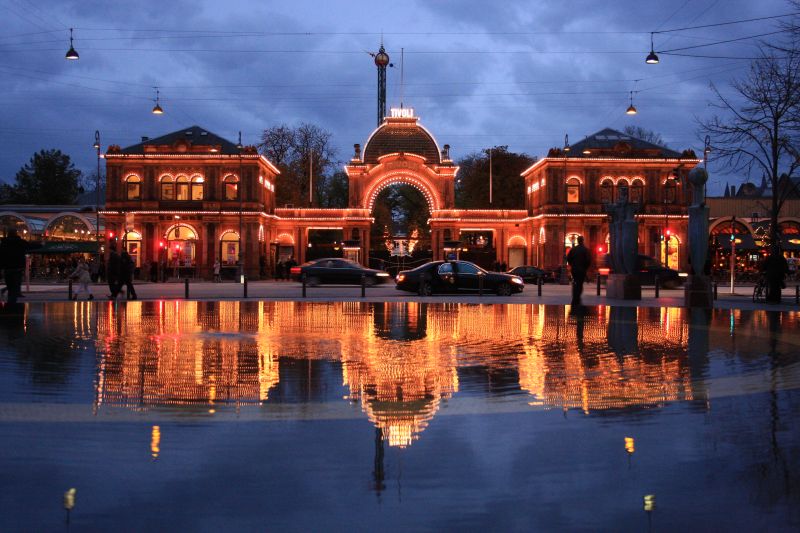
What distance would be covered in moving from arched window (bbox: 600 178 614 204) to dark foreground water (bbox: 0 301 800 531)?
54985 millimetres

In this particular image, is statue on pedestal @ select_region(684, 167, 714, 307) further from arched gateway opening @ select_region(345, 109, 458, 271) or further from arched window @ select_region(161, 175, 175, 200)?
arched window @ select_region(161, 175, 175, 200)

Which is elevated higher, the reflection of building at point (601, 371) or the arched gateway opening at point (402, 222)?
the arched gateway opening at point (402, 222)

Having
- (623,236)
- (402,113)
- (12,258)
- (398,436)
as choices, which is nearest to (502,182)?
(402,113)

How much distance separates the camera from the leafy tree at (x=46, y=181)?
98.1 meters

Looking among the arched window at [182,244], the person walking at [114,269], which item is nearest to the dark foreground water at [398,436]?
the person walking at [114,269]

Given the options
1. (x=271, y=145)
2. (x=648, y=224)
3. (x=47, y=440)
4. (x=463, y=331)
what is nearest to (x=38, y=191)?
(x=271, y=145)

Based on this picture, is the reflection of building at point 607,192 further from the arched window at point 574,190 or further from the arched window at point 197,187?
the arched window at point 197,187

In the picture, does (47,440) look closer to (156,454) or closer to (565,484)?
(156,454)

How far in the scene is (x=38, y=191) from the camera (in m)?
98.2

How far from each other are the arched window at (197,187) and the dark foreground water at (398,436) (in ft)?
177

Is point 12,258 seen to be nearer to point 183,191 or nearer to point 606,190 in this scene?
point 183,191

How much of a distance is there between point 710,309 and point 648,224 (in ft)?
147

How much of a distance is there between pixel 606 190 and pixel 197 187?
34293 mm

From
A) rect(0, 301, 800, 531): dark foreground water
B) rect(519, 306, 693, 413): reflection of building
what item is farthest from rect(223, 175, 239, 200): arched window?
rect(0, 301, 800, 531): dark foreground water
